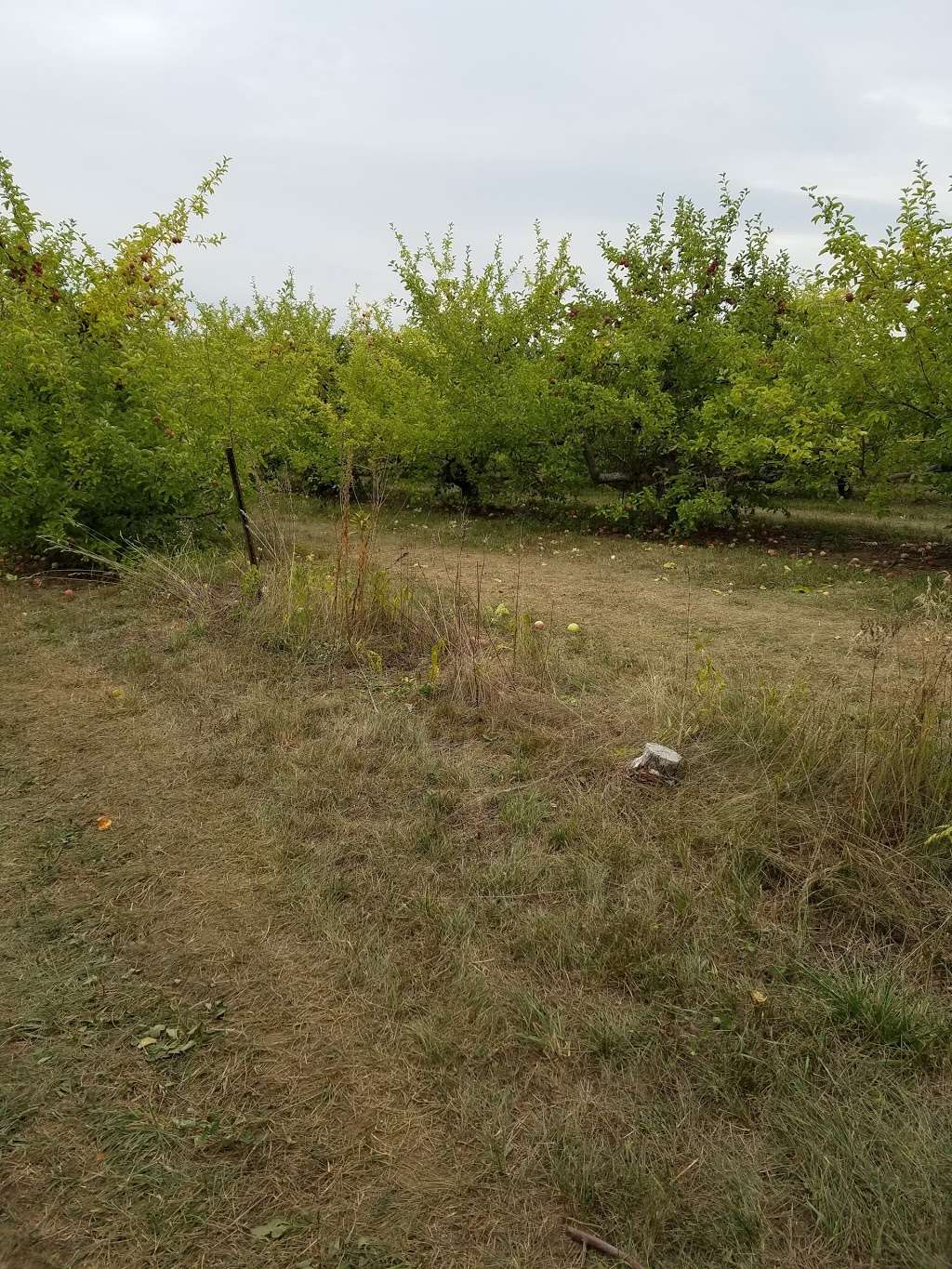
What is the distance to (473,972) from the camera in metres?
2.07

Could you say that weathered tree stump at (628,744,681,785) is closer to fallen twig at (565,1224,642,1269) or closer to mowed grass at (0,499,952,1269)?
mowed grass at (0,499,952,1269)

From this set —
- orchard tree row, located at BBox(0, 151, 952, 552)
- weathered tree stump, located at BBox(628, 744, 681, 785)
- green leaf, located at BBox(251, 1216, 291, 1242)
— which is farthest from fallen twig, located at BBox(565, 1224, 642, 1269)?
orchard tree row, located at BBox(0, 151, 952, 552)

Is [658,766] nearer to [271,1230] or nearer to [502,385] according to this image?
[271,1230]

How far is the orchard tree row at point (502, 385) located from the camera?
608cm

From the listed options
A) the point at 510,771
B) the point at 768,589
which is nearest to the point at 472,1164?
the point at 510,771

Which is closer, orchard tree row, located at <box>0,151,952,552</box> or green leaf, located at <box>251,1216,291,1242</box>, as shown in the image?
green leaf, located at <box>251,1216,291,1242</box>

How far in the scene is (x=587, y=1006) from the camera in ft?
6.43

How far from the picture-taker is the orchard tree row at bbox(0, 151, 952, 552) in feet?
20.0

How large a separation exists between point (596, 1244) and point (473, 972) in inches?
28.8

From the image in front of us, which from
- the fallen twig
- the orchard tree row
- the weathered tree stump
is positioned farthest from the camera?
the orchard tree row

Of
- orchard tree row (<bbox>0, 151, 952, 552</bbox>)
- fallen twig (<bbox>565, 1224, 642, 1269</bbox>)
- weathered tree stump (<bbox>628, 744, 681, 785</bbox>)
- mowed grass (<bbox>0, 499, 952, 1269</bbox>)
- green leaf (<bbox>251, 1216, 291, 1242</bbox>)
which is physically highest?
orchard tree row (<bbox>0, 151, 952, 552</bbox>)

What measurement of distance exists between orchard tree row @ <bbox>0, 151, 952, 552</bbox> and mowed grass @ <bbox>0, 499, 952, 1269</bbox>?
2.97 m

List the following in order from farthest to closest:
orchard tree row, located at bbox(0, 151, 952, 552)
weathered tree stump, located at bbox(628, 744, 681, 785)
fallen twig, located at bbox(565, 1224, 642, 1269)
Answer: orchard tree row, located at bbox(0, 151, 952, 552)
weathered tree stump, located at bbox(628, 744, 681, 785)
fallen twig, located at bbox(565, 1224, 642, 1269)

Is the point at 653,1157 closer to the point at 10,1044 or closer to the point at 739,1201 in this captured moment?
the point at 739,1201
